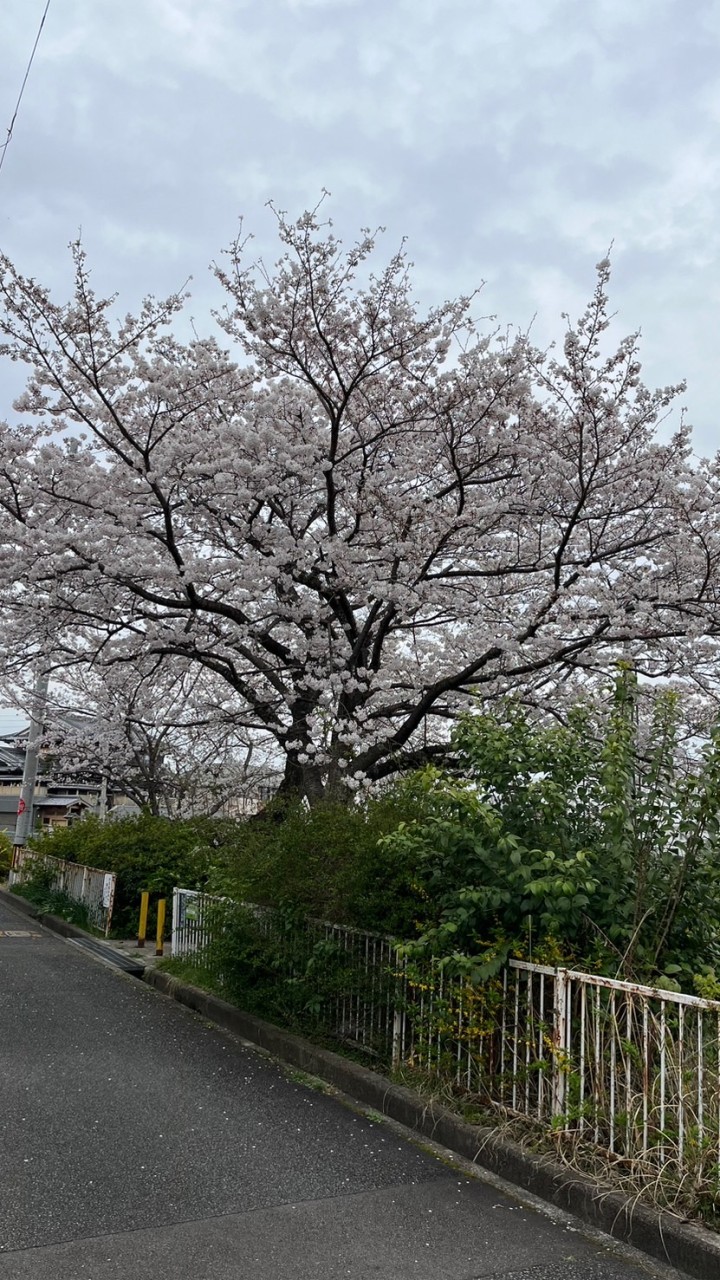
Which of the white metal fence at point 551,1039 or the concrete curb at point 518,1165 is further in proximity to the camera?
the white metal fence at point 551,1039

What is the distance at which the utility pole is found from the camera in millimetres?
19688

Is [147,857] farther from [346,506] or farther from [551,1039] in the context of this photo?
[551,1039]

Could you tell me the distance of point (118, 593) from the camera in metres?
12.7

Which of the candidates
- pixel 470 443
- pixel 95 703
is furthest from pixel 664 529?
pixel 95 703

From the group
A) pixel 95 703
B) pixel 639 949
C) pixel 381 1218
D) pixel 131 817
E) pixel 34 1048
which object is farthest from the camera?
pixel 95 703

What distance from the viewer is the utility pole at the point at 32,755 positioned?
19688 millimetres

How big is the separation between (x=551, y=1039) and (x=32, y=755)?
19179mm

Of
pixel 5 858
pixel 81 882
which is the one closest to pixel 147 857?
pixel 81 882

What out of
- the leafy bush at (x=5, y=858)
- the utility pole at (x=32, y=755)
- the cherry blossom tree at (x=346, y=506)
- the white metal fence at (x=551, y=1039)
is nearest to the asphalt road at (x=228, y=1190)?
the white metal fence at (x=551, y=1039)

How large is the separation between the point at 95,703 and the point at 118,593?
366 inches

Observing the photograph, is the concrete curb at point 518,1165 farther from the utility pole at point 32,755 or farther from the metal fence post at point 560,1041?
the utility pole at point 32,755

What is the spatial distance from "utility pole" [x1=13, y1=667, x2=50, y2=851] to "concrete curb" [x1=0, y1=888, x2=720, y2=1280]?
13.2 meters

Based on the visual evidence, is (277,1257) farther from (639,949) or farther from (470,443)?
(470,443)

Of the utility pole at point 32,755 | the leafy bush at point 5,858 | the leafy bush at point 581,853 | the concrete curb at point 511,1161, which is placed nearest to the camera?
the concrete curb at point 511,1161
